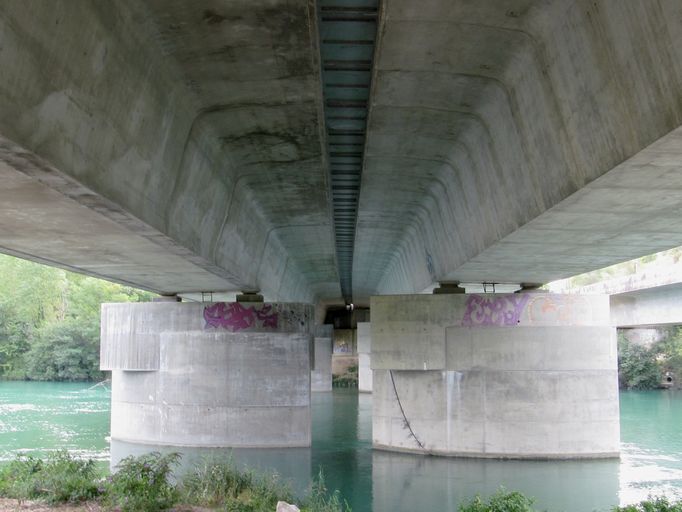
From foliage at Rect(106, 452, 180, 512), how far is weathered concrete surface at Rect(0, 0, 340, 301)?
3791 mm

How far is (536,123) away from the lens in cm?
934

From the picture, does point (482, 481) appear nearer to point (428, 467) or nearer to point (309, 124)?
point (428, 467)

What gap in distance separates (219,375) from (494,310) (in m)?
8.96

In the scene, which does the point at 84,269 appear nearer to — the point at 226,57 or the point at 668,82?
the point at 226,57

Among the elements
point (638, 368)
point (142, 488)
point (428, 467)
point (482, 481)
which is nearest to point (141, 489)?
point (142, 488)

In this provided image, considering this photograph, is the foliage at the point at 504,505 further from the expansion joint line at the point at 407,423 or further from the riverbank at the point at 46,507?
the expansion joint line at the point at 407,423

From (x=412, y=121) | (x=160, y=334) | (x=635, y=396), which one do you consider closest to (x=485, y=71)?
(x=412, y=121)

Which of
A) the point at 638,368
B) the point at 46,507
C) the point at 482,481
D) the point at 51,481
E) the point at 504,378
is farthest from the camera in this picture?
the point at 638,368

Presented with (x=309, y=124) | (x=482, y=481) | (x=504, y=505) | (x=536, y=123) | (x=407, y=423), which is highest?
(x=309, y=124)

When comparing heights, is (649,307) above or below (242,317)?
above

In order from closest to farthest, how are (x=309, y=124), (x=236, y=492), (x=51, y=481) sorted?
1. (x=309, y=124)
2. (x=51, y=481)
3. (x=236, y=492)

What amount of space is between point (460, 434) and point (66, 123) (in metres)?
16.6

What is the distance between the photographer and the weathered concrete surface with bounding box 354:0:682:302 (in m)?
6.88

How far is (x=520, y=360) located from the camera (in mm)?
21078
